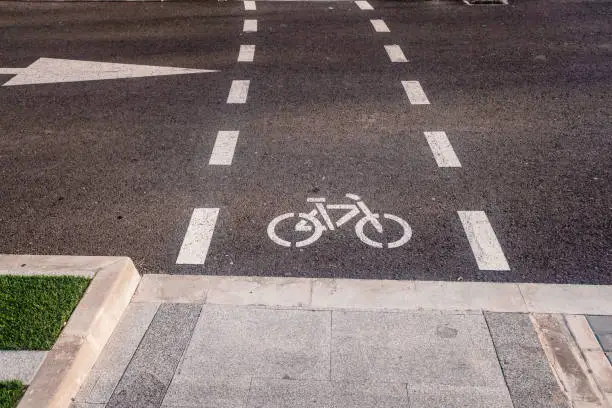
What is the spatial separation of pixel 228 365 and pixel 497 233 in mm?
3120

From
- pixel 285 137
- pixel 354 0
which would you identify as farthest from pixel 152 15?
pixel 285 137

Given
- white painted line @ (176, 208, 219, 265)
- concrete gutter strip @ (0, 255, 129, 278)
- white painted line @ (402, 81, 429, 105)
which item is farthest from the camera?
white painted line @ (402, 81, 429, 105)

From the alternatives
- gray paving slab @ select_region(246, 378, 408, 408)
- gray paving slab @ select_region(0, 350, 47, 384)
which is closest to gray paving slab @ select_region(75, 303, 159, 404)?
gray paving slab @ select_region(0, 350, 47, 384)

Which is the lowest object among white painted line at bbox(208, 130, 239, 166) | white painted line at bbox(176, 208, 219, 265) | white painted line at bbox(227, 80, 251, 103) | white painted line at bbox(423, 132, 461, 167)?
white painted line at bbox(176, 208, 219, 265)

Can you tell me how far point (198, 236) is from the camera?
18.7 feet

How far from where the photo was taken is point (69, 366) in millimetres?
3869

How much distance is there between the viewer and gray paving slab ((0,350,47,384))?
12.5ft

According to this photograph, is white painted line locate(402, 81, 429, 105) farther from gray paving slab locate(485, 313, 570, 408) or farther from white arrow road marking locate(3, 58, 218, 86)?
gray paving slab locate(485, 313, 570, 408)

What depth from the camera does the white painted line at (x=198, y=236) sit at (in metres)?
5.39

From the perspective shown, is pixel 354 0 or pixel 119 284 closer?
pixel 119 284

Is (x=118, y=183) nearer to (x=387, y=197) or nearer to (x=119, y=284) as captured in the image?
(x=119, y=284)

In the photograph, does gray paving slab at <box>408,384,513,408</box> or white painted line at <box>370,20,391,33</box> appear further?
white painted line at <box>370,20,391,33</box>

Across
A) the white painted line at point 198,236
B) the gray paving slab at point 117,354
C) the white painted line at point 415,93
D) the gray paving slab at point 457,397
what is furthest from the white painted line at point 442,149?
the gray paving slab at point 117,354

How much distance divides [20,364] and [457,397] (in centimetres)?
315
